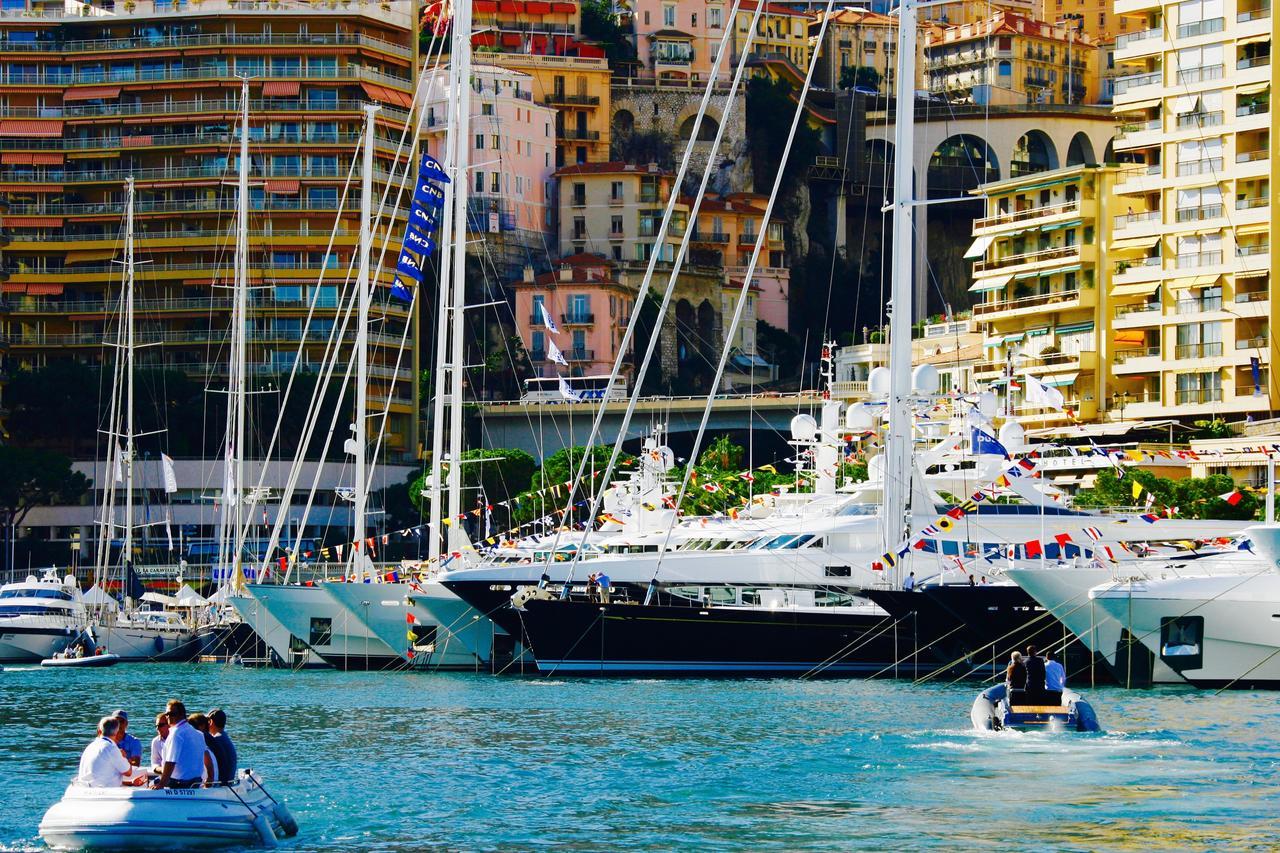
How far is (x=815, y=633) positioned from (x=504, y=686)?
7.31 metres

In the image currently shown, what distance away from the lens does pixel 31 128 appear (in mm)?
131250

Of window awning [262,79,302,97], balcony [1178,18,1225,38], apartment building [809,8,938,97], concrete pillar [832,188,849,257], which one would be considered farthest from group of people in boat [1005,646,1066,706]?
apartment building [809,8,938,97]

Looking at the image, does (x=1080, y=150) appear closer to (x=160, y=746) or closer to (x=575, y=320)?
(x=575, y=320)

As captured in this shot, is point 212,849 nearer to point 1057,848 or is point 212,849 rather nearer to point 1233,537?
point 1057,848

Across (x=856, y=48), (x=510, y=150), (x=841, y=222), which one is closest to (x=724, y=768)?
(x=510, y=150)

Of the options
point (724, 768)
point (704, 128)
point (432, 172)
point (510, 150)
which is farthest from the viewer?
point (704, 128)

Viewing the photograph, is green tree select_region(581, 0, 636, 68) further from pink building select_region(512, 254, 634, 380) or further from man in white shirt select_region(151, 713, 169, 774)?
man in white shirt select_region(151, 713, 169, 774)

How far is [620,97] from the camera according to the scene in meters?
152

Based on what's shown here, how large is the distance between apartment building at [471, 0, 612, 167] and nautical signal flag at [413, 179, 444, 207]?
86.8 meters

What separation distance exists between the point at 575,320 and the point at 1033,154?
35232 millimetres

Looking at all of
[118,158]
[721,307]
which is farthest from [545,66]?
[118,158]

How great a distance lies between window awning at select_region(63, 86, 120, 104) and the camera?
131625mm

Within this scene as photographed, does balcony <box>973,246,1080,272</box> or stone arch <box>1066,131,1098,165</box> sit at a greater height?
stone arch <box>1066,131,1098,165</box>

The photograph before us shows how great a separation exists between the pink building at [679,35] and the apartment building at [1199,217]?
205 feet
